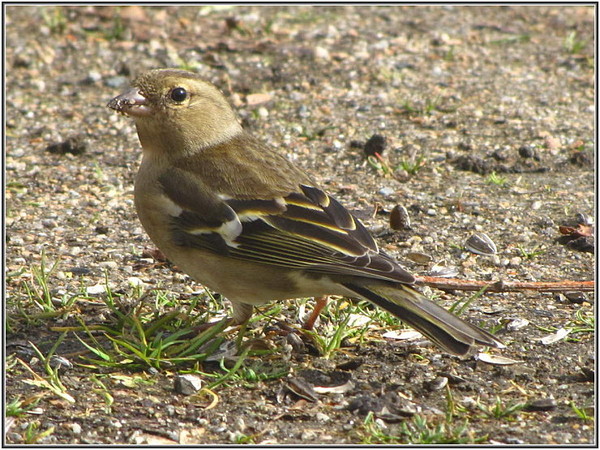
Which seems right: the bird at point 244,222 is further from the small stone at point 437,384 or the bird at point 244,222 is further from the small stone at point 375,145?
the small stone at point 375,145

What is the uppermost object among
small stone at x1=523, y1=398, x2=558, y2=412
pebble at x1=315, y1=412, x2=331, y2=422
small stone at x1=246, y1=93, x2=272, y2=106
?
small stone at x1=246, y1=93, x2=272, y2=106

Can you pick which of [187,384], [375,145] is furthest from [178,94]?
[375,145]

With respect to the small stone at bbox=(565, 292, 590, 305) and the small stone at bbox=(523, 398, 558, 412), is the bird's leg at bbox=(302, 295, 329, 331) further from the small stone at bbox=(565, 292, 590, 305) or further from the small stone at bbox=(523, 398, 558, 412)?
the small stone at bbox=(565, 292, 590, 305)

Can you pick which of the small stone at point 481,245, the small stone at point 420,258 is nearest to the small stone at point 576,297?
the small stone at point 481,245

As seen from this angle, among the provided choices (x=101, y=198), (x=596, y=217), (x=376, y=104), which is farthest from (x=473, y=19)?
(x=101, y=198)

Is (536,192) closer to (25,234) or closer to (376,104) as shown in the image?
(376,104)

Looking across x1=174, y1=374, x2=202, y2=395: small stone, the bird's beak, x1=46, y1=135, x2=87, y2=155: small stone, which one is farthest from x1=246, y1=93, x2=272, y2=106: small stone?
x1=174, y1=374, x2=202, y2=395: small stone

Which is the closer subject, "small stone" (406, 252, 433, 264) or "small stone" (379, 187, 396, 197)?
"small stone" (406, 252, 433, 264)
